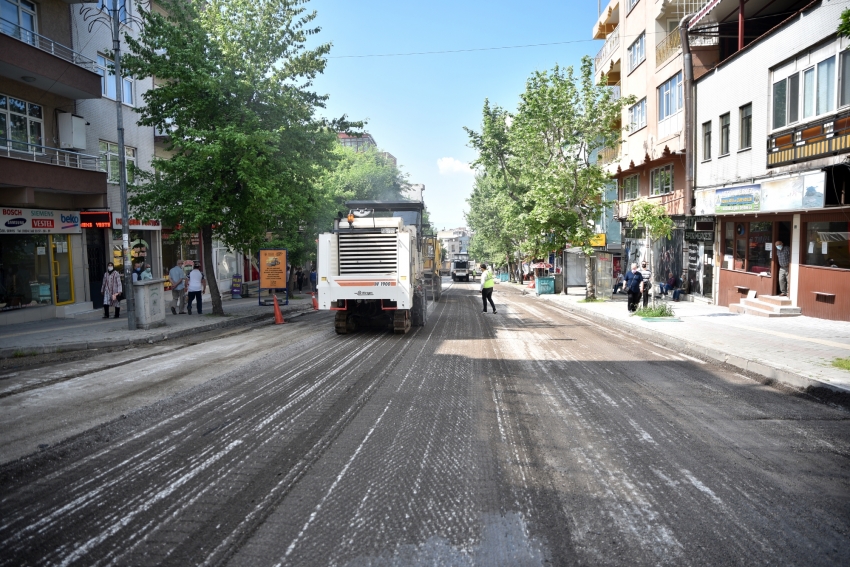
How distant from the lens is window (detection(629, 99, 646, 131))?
28.0 metres

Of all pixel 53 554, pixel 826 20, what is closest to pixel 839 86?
pixel 826 20

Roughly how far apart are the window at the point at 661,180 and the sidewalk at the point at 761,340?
856 cm

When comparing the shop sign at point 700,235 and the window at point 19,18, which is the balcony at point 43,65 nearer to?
the window at point 19,18

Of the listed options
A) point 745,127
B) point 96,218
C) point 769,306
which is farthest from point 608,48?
point 96,218

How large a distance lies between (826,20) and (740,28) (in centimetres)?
490

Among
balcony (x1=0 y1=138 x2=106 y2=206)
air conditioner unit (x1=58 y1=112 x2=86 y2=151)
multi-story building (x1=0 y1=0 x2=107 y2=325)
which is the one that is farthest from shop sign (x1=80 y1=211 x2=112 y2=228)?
air conditioner unit (x1=58 y1=112 x2=86 y2=151)

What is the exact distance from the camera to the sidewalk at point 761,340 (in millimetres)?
8524

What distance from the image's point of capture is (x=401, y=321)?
13672 mm

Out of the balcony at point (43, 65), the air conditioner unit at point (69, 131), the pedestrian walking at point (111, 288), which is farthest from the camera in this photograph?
the air conditioner unit at point (69, 131)

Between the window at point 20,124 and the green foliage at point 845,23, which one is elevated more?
the window at point 20,124

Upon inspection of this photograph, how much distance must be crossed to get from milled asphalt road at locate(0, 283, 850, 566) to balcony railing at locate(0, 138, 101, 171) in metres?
11.1

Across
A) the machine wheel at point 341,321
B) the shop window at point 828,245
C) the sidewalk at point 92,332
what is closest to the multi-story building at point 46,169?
the sidewalk at point 92,332

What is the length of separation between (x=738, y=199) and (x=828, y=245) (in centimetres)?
367

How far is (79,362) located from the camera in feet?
34.5
